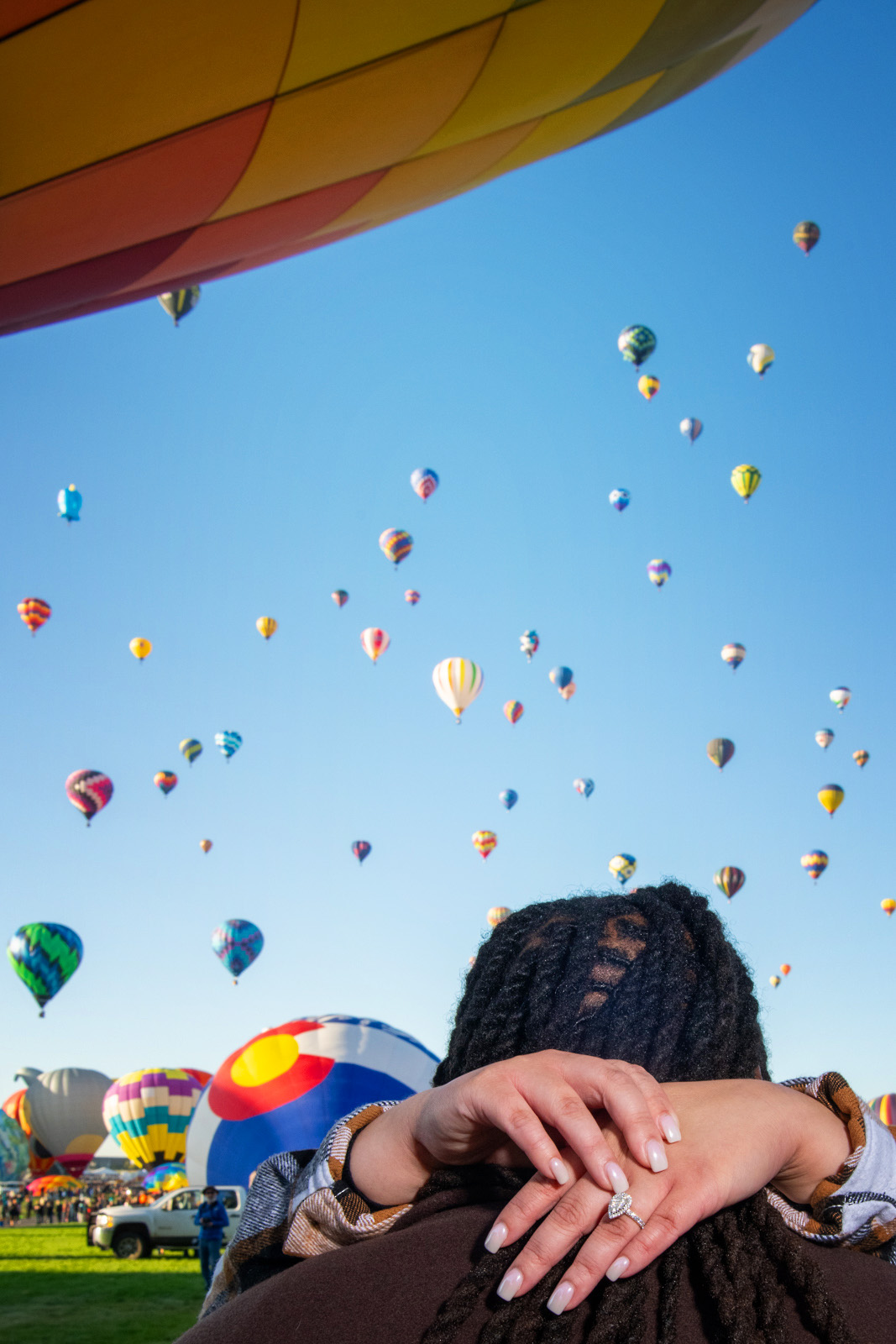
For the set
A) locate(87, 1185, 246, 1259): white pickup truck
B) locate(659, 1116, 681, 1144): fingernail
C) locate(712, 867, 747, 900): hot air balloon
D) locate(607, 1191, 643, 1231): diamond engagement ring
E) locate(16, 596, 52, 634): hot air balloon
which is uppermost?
locate(16, 596, 52, 634): hot air balloon

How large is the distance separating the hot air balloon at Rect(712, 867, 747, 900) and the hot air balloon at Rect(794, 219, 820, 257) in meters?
13.9

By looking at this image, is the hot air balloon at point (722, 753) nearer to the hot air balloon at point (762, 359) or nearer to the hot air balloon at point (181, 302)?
the hot air balloon at point (762, 359)

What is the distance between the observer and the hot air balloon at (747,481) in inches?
906

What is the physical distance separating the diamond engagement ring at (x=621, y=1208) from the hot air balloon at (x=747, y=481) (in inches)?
922

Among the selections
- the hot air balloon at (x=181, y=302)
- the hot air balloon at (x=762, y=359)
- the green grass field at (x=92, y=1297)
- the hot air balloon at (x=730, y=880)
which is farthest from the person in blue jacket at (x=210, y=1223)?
the hot air balloon at (x=762, y=359)

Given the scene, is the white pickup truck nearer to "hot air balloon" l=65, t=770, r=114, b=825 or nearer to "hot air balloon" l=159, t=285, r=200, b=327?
"hot air balloon" l=65, t=770, r=114, b=825

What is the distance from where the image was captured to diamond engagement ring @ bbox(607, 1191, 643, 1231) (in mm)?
898

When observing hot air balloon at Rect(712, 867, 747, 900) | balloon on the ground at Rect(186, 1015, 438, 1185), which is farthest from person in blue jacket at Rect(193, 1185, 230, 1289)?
hot air balloon at Rect(712, 867, 747, 900)

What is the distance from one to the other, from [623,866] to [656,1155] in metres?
26.8

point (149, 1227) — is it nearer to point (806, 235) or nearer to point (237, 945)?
point (237, 945)

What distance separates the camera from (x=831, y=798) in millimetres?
26688

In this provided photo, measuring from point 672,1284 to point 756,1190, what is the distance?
0.12 meters

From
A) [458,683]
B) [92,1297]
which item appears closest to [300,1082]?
[92,1297]

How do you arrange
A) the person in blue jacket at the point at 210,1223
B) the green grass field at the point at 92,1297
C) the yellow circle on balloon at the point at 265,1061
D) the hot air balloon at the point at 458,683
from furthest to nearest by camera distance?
the hot air balloon at the point at 458,683, the yellow circle on balloon at the point at 265,1061, the person in blue jacket at the point at 210,1223, the green grass field at the point at 92,1297
